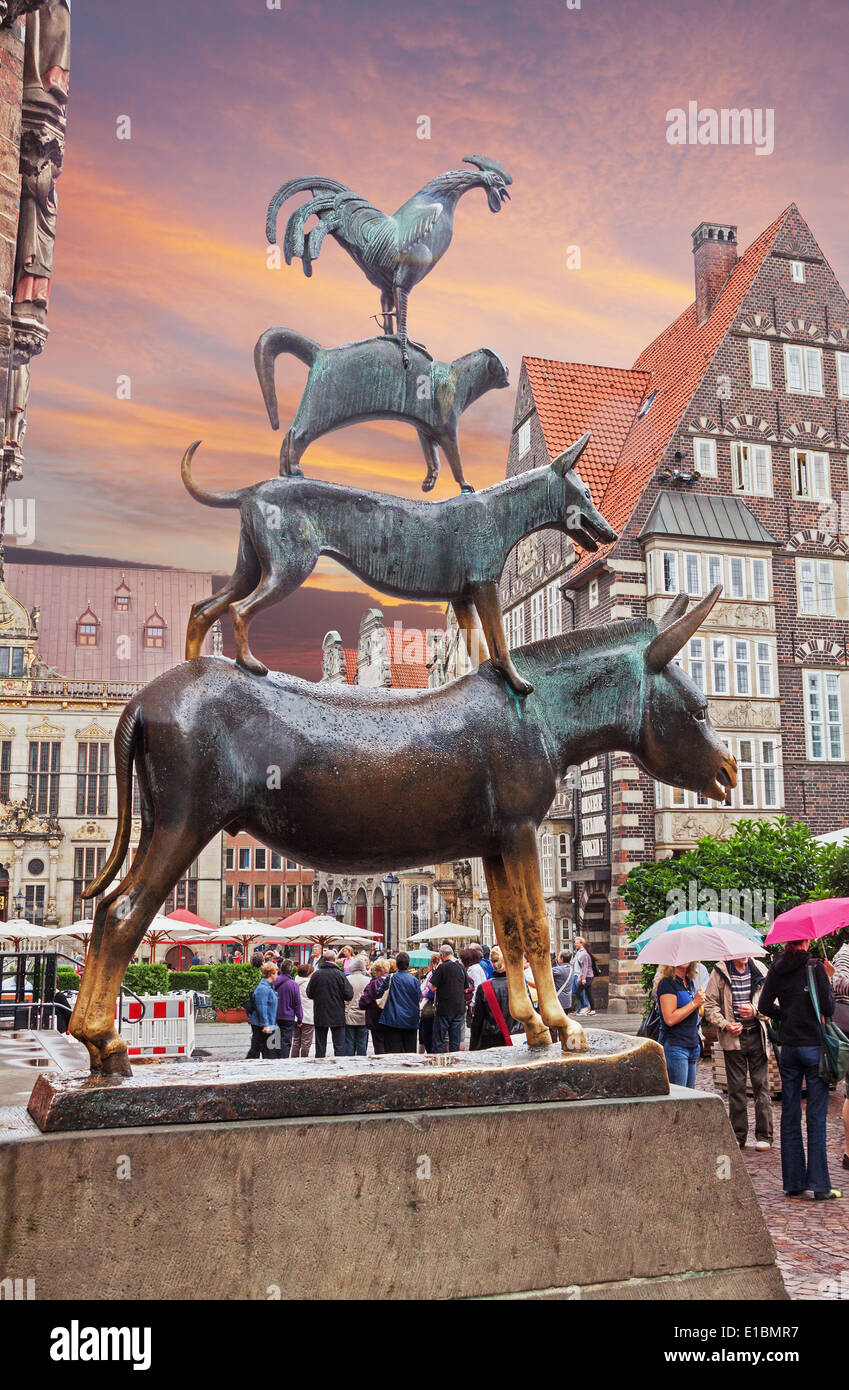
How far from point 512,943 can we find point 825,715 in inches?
881

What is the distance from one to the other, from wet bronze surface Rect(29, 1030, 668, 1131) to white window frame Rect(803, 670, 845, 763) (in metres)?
22.0

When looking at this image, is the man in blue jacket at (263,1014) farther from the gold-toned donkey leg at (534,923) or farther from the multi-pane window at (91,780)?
the multi-pane window at (91,780)

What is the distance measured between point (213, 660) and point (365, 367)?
122 cm

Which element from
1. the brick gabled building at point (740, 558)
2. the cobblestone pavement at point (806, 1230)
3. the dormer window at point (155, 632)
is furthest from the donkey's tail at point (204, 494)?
the dormer window at point (155, 632)

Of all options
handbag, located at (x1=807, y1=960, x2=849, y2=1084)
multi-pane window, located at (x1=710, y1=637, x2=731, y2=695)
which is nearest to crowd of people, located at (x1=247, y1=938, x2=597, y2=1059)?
handbag, located at (x1=807, y1=960, x2=849, y2=1084)

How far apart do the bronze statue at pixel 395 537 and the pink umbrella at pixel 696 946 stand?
17.1 ft

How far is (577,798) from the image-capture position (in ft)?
81.9

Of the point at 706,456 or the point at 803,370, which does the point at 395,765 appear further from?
the point at 803,370

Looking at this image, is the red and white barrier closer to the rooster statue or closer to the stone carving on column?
the stone carving on column

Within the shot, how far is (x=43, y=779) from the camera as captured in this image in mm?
49375

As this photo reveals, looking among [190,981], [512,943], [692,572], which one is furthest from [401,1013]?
[190,981]

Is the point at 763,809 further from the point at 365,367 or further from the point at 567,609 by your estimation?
the point at 365,367

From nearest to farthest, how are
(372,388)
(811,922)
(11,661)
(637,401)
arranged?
(372,388) → (811,922) → (637,401) → (11,661)
